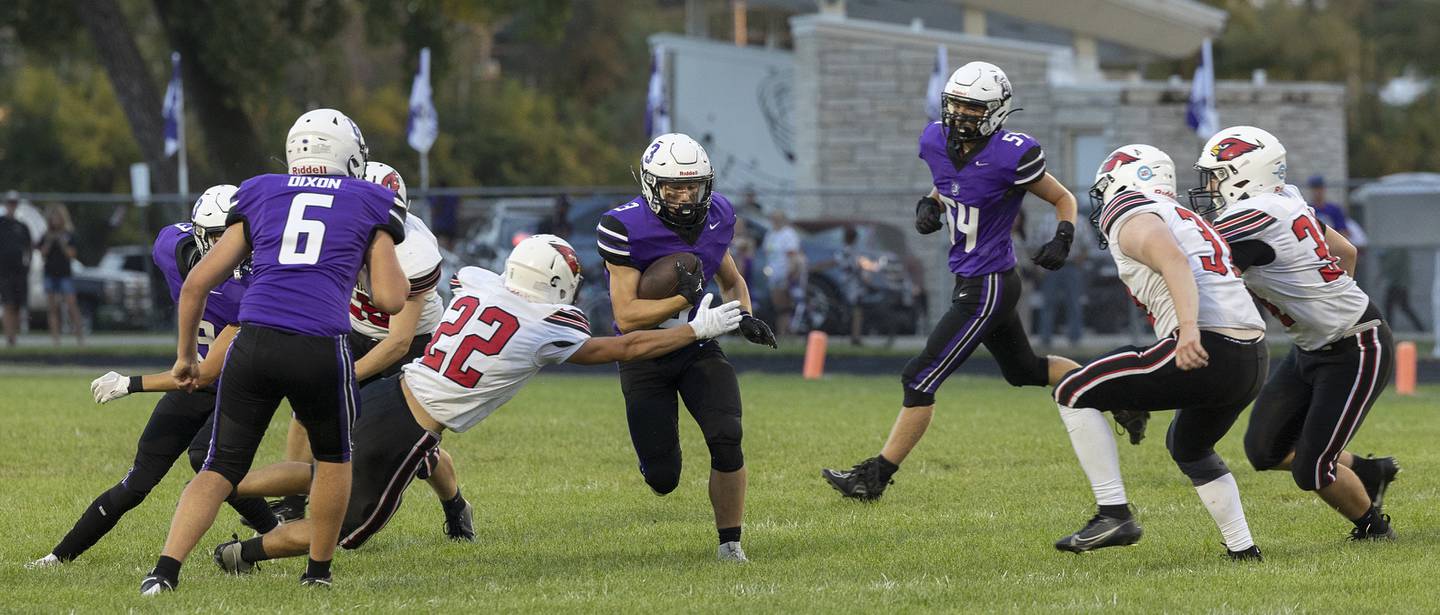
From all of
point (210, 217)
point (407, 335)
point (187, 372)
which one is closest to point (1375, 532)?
point (407, 335)

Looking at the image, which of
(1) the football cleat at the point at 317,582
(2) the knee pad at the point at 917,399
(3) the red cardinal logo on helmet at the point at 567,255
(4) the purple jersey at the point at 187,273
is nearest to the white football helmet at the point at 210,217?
(4) the purple jersey at the point at 187,273

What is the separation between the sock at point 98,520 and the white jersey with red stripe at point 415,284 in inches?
41.1

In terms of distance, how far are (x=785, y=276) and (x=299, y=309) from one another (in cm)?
1259

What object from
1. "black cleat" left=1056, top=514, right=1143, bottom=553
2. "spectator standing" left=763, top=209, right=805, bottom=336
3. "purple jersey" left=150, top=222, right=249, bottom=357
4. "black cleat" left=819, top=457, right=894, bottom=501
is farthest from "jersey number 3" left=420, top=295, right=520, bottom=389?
"spectator standing" left=763, top=209, right=805, bottom=336

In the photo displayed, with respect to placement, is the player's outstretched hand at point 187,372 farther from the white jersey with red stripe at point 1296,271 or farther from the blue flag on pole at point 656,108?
the blue flag on pole at point 656,108

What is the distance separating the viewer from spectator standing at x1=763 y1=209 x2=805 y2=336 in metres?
17.9

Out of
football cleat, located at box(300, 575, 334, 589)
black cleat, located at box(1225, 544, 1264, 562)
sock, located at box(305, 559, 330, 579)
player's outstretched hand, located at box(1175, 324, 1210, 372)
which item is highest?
Answer: player's outstretched hand, located at box(1175, 324, 1210, 372)

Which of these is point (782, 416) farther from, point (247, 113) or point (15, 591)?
point (247, 113)

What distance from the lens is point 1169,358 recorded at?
5879mm

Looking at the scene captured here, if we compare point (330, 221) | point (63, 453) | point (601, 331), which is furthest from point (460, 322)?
point (601, 331)

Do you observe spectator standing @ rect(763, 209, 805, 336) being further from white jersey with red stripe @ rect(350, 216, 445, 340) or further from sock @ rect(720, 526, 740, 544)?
sock @ rect(720, 526, 740, 544)

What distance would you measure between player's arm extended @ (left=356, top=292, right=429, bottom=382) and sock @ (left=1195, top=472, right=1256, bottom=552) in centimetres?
299

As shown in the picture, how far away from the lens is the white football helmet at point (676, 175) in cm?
644

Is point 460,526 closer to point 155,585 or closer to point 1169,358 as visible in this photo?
point 155,585
